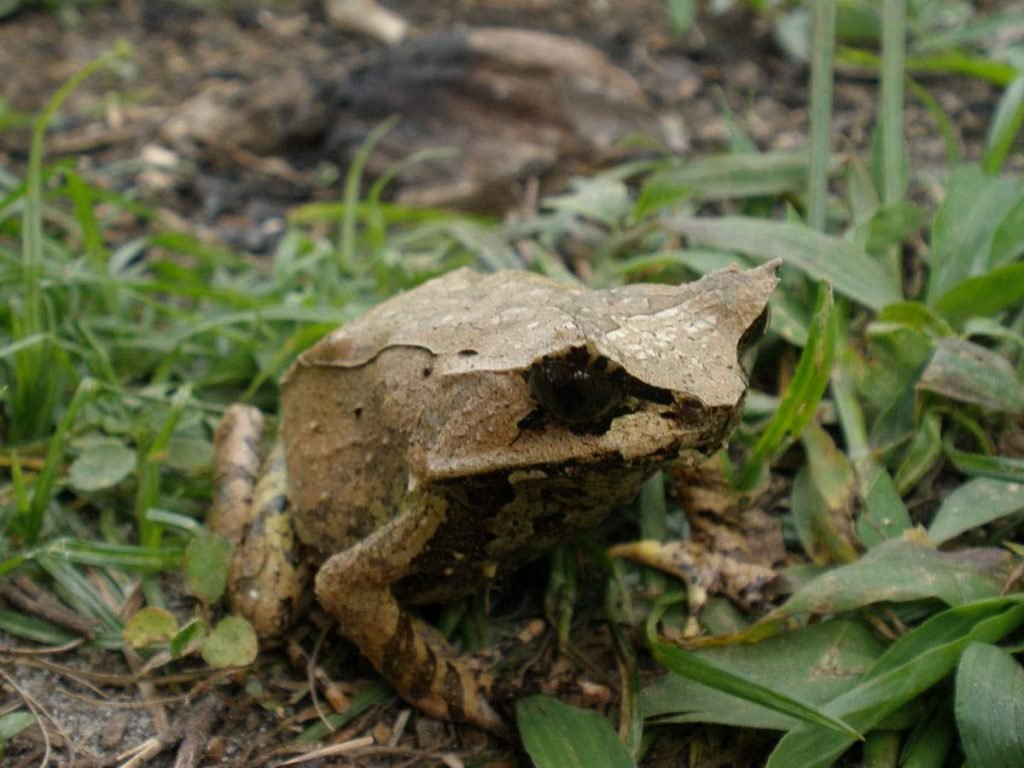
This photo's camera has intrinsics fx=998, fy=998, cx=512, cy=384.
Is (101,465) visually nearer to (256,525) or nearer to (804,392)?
(256,525)

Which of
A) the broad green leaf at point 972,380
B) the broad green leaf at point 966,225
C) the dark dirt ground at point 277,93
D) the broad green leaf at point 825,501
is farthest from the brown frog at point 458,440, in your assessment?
the dark dirt ground at point 277,93

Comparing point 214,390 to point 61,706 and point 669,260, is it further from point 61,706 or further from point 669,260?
point 669,260

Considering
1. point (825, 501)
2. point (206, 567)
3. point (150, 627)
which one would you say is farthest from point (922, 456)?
point (150, 627)

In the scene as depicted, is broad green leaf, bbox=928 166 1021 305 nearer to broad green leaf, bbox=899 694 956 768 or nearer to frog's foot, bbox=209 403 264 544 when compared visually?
broad green leaf, bbox=899 694 956 768

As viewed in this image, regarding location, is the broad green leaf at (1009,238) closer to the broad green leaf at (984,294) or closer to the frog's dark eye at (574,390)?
the broad green leaf at (984,294)

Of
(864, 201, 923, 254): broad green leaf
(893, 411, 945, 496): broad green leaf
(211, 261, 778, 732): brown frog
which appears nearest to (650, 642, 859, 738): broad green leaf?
(211, 261, 778, 732): brown frog
